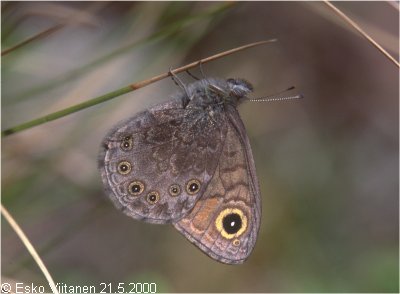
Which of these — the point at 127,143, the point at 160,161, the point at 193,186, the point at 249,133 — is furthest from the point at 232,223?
the point at 249,133

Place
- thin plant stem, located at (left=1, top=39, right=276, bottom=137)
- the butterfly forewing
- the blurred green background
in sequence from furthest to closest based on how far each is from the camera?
the blurred green background, the butterfly forewing, thin plant stem, located at (left=1, top=39, right=276, bottom=137)

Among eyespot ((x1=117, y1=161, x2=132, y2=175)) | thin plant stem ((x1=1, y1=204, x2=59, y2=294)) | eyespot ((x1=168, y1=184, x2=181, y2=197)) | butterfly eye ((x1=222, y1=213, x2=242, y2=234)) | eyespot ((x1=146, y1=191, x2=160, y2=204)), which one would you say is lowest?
thin plant stem ((x1=1, y1=204, x2=59, y2=294))

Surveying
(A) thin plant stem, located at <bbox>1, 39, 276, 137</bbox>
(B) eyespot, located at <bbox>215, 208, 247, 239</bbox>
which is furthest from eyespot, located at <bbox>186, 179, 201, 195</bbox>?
(A) thin plant stem, located at <bbox>1, 39, 276, 137</bbox>

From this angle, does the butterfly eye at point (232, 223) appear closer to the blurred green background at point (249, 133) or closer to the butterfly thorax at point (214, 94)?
the butterfly thorax at point (214, 94)

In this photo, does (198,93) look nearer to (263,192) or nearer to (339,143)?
(263,192)

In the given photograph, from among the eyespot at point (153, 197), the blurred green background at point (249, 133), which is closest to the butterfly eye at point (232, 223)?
the eyespot at point (153, 197)

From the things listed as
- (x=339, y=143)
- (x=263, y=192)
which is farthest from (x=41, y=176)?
(x=339, y=143)

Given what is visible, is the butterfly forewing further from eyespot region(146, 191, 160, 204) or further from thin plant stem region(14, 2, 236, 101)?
thin plant stem region(14, 2, 236, 101)
